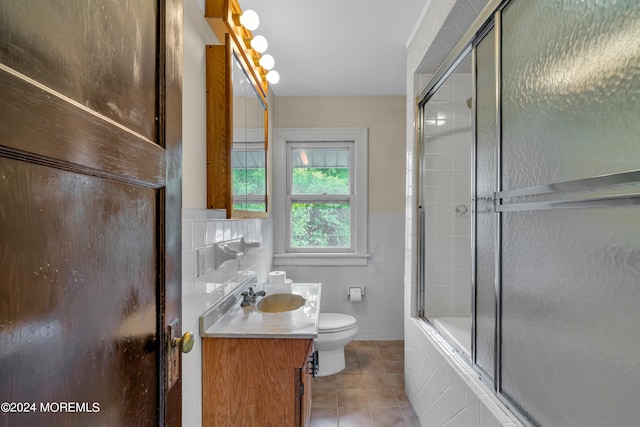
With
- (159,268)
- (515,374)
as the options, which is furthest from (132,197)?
(515,374)

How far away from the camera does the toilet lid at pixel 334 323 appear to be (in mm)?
2449

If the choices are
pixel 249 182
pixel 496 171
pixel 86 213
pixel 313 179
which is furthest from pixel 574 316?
pixel 313 179

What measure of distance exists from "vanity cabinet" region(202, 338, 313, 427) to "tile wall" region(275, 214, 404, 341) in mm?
1832

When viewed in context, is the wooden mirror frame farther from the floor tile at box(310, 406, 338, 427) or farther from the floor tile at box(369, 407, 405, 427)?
the floor tile at box(369, 407, 405, 427)

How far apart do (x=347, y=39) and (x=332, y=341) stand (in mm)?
2086

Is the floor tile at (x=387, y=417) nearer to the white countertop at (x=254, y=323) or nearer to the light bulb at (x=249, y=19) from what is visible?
the white countertop at (x=254, y=323)

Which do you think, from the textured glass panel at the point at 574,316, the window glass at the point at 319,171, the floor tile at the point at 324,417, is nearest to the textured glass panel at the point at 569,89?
the textured glass panel at the point at 574,316

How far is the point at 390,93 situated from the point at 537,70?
231 cm

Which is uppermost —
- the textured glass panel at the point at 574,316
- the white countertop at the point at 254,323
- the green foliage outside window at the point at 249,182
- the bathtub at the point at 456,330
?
the green foliage outside window at the point at 249,182

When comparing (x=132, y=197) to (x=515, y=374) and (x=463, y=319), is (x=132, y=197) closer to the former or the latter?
(x=515, y=374)

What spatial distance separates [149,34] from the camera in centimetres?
72

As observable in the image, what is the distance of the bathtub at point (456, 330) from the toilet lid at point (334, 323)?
66cm

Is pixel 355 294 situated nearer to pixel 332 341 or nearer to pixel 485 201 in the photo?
pixel 332 341

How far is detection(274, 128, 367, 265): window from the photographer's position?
10.5 ft
